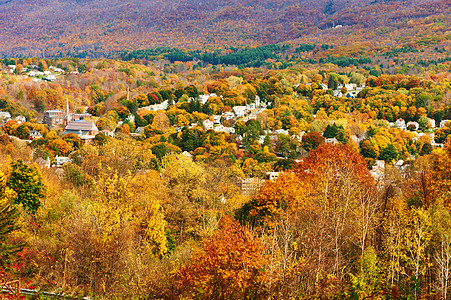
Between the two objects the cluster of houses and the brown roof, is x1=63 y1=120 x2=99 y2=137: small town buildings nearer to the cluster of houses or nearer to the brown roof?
the brown roof

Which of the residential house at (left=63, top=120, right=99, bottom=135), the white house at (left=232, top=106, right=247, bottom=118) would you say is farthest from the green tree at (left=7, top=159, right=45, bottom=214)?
the white house at (left=232, top=106, right=247, bottom=118)

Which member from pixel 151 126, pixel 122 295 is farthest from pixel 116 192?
pixel 151 126

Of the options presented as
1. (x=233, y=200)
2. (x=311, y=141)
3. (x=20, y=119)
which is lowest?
(x=311, y=141)

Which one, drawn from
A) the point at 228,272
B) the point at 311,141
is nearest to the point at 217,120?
the point at 311,141

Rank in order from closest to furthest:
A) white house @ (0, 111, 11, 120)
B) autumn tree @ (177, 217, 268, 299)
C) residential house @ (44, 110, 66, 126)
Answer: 1. autumn tree @ (177, 217, 268, 299)
2. white house @ (0, 111, 11, 120)
3. residential house @ (44, 110, 66, 126)

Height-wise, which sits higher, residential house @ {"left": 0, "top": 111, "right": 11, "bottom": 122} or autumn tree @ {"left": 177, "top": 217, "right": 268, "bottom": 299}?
autumn tree @ {"left": 177, "top": 217, "right": 268, "bottom": 299}

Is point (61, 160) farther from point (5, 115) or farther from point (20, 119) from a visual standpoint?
point (5, 115)

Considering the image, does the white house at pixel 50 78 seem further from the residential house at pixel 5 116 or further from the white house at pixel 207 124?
the white house at pixel 207 124

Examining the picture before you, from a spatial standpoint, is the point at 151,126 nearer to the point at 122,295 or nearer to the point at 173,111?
the point at 173,111
